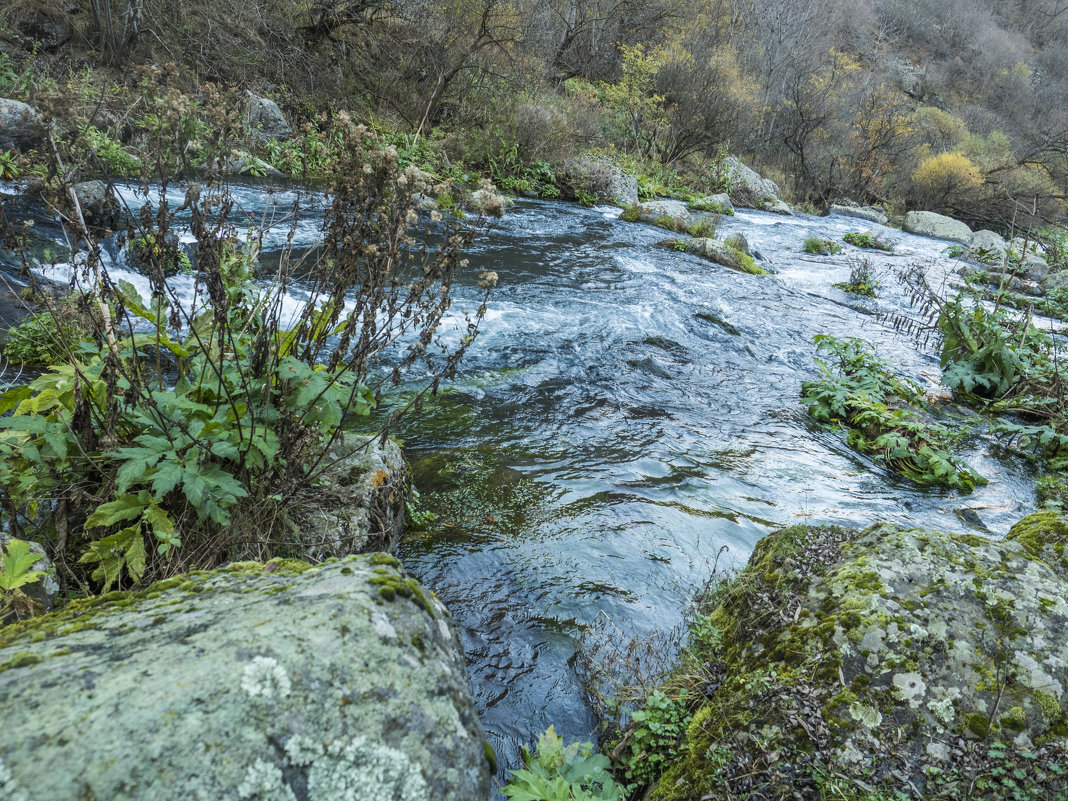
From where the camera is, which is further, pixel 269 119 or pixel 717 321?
pixel 269 119

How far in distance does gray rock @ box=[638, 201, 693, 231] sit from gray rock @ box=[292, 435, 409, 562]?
12.7 metres

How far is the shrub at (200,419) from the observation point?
2250 mm

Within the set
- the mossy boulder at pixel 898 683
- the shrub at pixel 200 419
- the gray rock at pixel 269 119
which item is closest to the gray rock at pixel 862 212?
the gray rock at pixel 269 119

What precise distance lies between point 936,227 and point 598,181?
13660mm

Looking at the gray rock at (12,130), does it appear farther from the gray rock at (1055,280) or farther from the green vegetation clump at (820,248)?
the gray rock at (1055,280)

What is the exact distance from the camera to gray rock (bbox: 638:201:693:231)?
14664mm

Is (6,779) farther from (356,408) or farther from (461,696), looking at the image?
(356,408)

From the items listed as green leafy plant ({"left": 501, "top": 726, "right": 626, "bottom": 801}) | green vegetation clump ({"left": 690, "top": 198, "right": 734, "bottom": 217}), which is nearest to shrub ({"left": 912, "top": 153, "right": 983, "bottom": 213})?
green vegetation clump ({"left": 690, "top": 198, "right": 734, "bottom": 217})

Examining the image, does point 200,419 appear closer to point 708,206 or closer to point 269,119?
point 269,119

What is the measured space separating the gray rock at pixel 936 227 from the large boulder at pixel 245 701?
2553cm

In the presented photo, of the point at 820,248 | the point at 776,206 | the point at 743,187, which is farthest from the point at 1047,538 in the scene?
the point at 776,206

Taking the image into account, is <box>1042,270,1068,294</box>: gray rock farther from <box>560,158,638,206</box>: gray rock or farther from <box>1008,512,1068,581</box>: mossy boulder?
<box>1008,512,1068,581</box>: mossy boulder

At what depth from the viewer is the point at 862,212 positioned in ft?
78.5

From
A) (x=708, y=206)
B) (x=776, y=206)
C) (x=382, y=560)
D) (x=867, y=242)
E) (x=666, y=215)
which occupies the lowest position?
(x=867, y=242)
